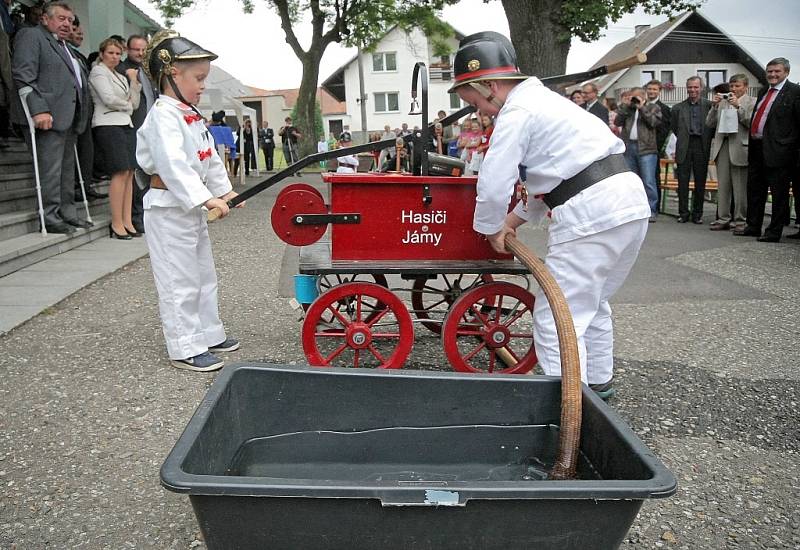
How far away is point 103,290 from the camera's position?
573cm

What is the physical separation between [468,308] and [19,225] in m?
5.13

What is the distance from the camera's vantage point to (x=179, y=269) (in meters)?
3.79

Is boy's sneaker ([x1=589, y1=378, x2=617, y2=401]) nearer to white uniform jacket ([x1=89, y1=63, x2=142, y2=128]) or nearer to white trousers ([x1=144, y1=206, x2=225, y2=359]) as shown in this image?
white trousers ([x1=144, y1=206, x2=225, y2=359])

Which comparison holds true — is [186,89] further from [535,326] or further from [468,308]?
[535,326]

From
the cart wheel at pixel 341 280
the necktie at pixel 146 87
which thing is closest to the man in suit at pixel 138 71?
the necktie at pixel 146 87

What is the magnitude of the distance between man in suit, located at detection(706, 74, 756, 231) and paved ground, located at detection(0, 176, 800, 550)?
3.18 metres

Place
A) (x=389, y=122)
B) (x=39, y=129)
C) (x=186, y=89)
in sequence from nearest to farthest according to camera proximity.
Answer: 1. (x=186, y=89)
2. (x=39, y=129)
3. (x=389, y=122)

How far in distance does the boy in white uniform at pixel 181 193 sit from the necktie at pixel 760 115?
6795 mm

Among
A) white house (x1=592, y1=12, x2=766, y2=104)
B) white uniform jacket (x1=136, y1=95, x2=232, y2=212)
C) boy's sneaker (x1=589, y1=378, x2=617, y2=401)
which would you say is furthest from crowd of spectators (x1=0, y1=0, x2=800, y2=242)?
white house (x1=592, y1=12, x2=766, y2=104)

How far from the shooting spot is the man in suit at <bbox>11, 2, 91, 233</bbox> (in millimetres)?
6414

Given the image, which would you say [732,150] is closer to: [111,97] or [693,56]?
[111,97]

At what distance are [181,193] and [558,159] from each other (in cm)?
180

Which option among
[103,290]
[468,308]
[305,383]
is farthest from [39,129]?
[305,383]

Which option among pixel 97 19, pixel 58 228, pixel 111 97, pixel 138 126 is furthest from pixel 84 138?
pixel 97 19
